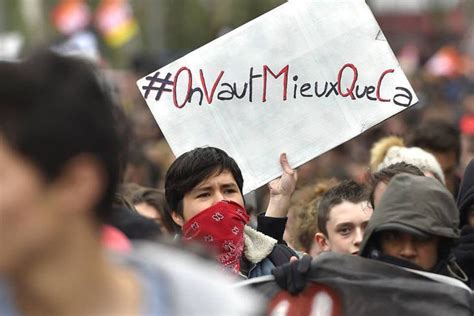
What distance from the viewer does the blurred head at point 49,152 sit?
2299mm

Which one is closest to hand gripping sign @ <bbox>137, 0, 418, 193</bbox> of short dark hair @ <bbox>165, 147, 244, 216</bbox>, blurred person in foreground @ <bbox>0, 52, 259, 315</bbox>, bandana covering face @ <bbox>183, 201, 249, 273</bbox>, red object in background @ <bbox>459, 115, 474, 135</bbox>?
short dark hair @ <bbox>165, 147, 244, 216</bbox>

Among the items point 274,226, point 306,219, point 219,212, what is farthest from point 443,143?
point 219,212

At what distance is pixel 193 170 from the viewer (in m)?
5.36

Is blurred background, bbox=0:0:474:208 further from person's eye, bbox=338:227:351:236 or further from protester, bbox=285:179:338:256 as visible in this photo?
person's eye, bbox=338:227:351:236

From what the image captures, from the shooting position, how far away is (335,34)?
6.07 meters

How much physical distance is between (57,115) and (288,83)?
3787mm

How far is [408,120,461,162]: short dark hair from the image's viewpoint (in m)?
8.62

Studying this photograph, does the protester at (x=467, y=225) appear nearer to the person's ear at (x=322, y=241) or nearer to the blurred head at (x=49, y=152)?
the person's ear at (x=322, y=241)

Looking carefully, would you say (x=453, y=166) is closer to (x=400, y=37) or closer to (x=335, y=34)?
(x=335, y=34)

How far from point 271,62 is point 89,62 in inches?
143

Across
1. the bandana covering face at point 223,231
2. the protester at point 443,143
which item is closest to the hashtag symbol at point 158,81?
the bandana covering face at point 223,231

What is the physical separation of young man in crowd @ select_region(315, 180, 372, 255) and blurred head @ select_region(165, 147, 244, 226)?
748 mm

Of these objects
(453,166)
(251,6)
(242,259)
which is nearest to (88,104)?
(242,259)

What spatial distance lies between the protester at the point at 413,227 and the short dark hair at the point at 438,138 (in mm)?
4281
